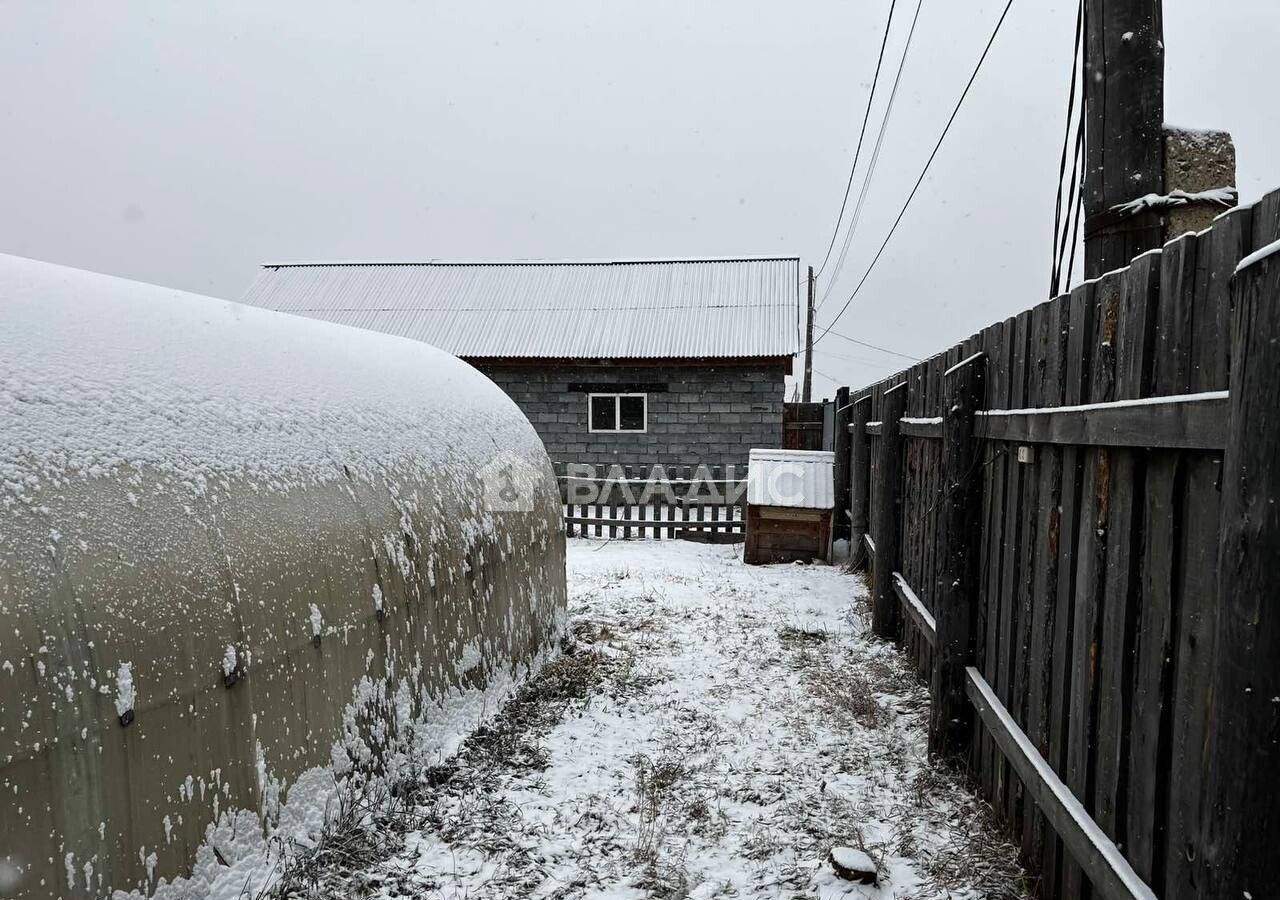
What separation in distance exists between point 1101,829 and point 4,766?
2.92 m

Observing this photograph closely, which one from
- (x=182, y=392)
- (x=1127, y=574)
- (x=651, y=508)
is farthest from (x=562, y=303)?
(x=1127, y=574)

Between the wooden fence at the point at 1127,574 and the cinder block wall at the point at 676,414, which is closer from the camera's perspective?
the wooden fence at the point at 1127,574

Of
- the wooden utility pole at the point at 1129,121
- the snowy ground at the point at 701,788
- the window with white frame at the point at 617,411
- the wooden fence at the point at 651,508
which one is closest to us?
the snowy ground at the point at 701,788

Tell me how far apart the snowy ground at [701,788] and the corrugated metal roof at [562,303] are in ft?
32.4

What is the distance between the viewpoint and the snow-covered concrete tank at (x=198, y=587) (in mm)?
1991

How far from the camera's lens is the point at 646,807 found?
11.9 feet

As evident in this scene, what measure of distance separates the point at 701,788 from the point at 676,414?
11.9 meters

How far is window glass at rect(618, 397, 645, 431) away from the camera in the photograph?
15.7 metres

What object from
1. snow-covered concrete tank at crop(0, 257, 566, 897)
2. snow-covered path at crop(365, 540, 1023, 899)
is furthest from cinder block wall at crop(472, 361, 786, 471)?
snow-covered concrete tank at crop(0, 257, 566, 897)

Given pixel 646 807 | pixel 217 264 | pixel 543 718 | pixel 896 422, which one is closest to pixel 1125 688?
pixel 646 807

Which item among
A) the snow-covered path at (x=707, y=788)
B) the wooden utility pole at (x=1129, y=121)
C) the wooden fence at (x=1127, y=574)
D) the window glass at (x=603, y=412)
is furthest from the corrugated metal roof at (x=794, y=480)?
the wooden utility pole at (x=1129, y=121)

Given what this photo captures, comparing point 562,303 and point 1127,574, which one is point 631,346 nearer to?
point 562,303

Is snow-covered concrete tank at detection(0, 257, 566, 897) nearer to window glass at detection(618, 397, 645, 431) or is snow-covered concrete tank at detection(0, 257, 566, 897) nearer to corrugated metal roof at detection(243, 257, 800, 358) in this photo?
window glass at detection(618, 397, 645, 431)

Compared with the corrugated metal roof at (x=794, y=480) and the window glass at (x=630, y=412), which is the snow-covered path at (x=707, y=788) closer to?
the corrugated metal roof at (x=794, y=480)
